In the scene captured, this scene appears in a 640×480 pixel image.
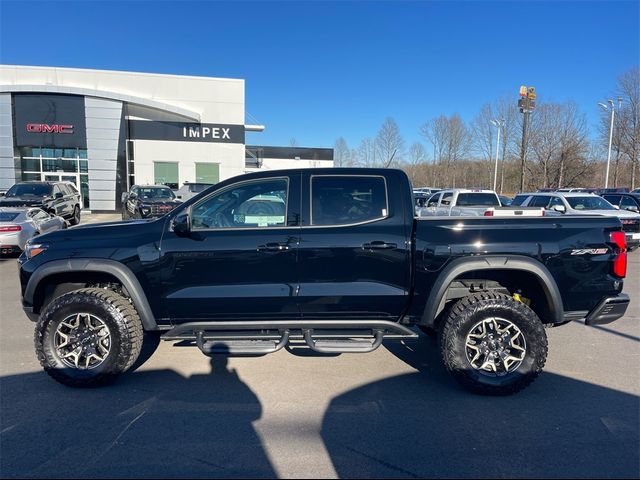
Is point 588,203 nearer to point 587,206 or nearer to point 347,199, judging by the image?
point 587,206

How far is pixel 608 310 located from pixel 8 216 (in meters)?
12.2

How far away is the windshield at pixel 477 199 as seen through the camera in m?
14.4

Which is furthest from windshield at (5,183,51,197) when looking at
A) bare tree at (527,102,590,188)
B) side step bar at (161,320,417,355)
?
bare tree at (527,102,590,188)

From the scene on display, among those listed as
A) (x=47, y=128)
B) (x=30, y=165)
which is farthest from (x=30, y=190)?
(x=30, y=165)

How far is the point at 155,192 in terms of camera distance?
17562mm

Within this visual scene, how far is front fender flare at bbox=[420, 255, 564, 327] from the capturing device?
373 centimetres

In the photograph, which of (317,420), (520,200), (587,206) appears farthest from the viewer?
(520,200)

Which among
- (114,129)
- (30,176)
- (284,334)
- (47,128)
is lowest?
(284,334)

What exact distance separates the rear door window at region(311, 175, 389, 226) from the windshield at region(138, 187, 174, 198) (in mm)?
14682

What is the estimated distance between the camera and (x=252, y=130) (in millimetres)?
29078

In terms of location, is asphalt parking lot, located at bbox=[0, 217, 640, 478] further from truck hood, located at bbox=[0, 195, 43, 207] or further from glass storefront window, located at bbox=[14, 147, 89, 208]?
glass storefront window, located at bbox=[14, 147, 89, 208]

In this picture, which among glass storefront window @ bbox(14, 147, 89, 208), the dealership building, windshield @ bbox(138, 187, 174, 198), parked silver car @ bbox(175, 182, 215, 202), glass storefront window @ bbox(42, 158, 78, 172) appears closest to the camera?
windshield @ bbox(138, 187, 174, 198)

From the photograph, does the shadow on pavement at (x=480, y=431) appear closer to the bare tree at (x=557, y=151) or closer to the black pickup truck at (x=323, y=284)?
the black pickup truck at (x=323, y=284)

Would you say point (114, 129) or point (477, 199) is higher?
point (114, 129)
